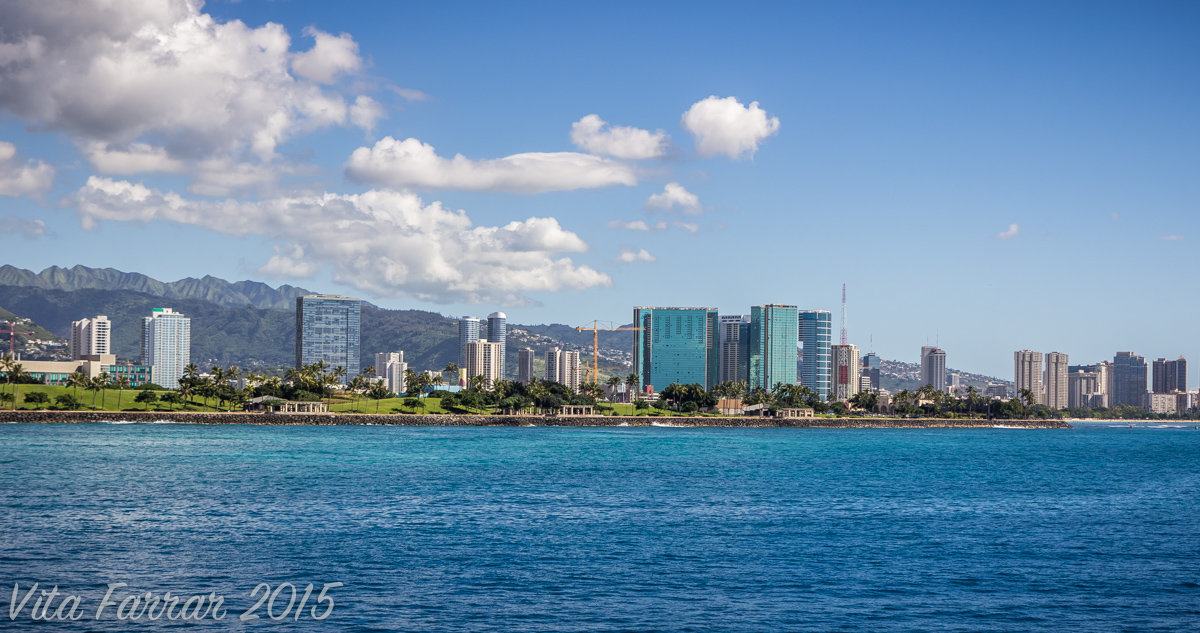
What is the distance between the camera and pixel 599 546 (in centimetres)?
3784

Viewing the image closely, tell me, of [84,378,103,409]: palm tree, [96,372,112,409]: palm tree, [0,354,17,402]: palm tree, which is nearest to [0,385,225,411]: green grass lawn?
[96,372,112,409]: palm tree

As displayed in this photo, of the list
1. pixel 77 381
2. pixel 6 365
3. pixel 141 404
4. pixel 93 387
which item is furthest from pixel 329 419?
pixel 6 365

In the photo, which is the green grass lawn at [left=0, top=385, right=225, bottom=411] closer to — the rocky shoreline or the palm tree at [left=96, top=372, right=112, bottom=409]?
the palm tree at [left=96, top=372, right=112, bottom=409]

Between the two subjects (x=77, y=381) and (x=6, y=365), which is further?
(x=6, y=365)

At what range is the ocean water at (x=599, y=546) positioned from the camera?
27219 mm

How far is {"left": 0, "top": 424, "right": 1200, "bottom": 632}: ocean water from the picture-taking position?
2722cm

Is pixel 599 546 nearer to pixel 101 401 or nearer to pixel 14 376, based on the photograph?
pixel 101 401

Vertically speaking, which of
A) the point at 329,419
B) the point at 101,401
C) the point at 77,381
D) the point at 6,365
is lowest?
the point at 329,419

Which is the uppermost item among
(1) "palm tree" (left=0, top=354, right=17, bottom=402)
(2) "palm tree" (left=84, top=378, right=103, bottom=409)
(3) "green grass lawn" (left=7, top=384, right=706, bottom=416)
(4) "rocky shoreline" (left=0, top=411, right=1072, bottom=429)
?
(1) "palm tree" (left=0, top=354, right=17, bottom=402)

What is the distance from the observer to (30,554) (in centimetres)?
3350

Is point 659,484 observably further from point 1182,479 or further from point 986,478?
point 1182,479

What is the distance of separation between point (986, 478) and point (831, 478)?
12.2 metres

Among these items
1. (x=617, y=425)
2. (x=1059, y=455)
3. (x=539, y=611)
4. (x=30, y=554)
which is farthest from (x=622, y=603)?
(x=617, y=425)

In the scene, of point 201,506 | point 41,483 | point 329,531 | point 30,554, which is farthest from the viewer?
point 41,483
